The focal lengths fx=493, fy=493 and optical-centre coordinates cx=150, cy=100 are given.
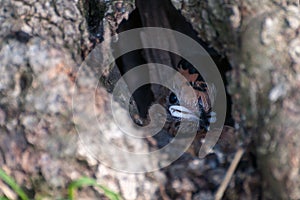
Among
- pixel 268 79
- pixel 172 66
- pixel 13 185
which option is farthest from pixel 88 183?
pixel 172 66

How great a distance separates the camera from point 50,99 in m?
1.26

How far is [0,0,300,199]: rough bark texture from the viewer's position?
1.12m

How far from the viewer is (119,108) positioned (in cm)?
129

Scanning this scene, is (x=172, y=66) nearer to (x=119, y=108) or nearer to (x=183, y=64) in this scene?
(x=183, y=64)

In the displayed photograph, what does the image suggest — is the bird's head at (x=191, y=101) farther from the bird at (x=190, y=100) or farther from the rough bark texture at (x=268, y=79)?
the rough bark texture at (x=268, y=79)

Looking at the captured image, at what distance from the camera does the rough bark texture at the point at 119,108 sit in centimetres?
112

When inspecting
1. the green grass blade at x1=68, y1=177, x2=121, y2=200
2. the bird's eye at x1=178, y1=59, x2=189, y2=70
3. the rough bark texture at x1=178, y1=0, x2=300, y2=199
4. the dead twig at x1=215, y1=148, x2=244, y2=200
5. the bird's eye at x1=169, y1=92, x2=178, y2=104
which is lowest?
the bird's eye at x1=169, y1=92, x2=178, y2=104


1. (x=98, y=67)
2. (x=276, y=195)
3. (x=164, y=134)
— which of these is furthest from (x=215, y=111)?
(x=276, y=195)

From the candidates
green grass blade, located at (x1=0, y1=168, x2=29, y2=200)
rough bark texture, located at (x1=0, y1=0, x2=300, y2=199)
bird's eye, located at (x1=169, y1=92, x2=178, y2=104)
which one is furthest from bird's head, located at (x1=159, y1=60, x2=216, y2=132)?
green grass blade, located at (x1=0, y1=168, x2=29, y2=200)

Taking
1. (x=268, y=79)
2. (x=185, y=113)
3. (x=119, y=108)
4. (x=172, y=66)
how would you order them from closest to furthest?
(x=268, y=79) → (x=119, y=108) → (x=185, y=113) → (x=172, y=66)

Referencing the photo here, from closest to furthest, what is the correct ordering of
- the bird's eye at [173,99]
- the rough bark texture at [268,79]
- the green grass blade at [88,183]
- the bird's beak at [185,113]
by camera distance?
the rough bark texture at [268,79], the green grass blade at [88,183], the bird's beak at [185,113], the bird's eye at [173,99]

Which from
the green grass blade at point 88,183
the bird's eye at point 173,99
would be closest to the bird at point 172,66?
the bird's eye at point 173,99

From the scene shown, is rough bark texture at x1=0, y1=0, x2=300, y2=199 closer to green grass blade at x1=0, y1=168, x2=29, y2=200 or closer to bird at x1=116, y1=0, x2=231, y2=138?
green grass blade at x1=0, y1=168, x2=29, y2=200

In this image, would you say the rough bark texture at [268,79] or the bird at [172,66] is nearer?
the rough bark texture at [268,79]
